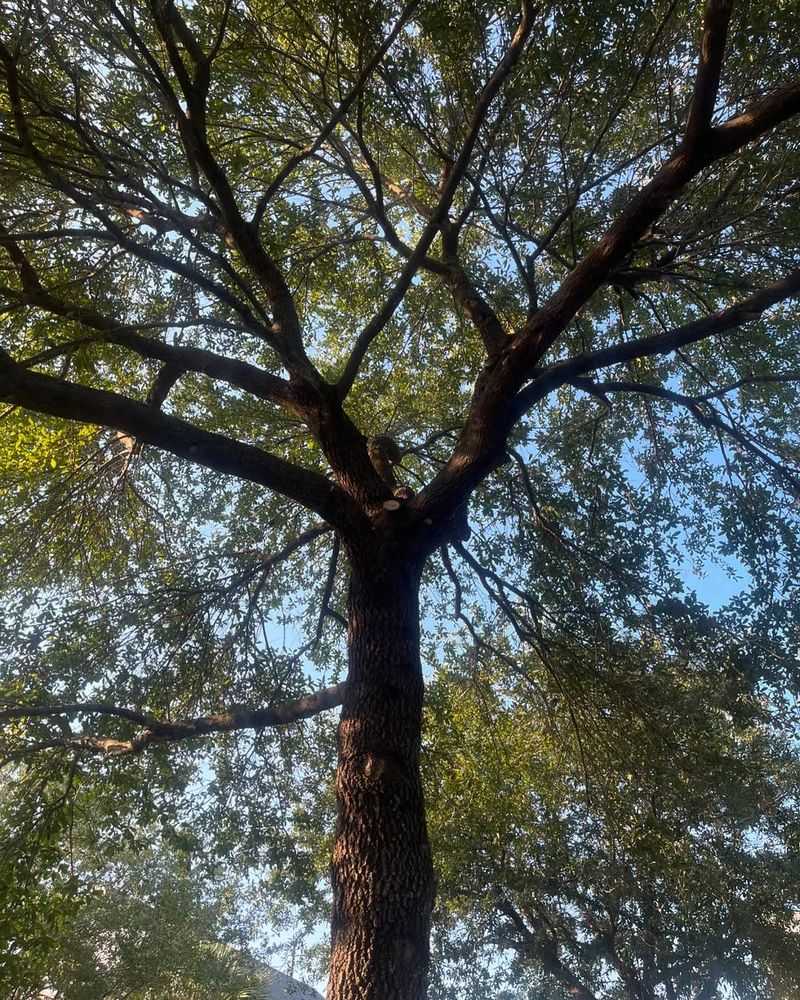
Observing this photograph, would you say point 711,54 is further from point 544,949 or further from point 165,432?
point 544,949

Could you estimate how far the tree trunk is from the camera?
2.70m

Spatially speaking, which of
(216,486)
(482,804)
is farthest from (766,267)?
(482,804)

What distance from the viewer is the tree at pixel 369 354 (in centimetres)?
387

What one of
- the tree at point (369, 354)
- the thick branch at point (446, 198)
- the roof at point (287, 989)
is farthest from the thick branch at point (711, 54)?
the roof at point (287, 989)

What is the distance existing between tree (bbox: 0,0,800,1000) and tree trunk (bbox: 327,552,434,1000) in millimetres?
15

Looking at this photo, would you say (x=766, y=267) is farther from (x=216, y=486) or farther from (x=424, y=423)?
(x=216, y=486)

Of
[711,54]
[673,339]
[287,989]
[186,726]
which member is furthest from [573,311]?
[287,989]

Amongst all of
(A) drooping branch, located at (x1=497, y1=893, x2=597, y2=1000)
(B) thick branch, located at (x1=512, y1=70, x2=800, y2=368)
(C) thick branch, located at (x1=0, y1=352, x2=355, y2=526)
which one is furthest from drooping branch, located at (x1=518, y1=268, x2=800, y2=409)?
(A) drooping branch, located at (x1=497, y1=893, x2=597, y2=1000)

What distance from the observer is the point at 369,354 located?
7.86 metres

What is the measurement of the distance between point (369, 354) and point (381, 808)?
5691 millimetres

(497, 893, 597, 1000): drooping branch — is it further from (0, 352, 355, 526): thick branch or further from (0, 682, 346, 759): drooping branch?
(0, 352, 355, 526): thick branch

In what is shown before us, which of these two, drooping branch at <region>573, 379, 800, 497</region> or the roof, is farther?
the roof

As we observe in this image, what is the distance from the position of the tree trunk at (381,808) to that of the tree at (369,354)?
15 mm

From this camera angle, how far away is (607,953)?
438 inches
